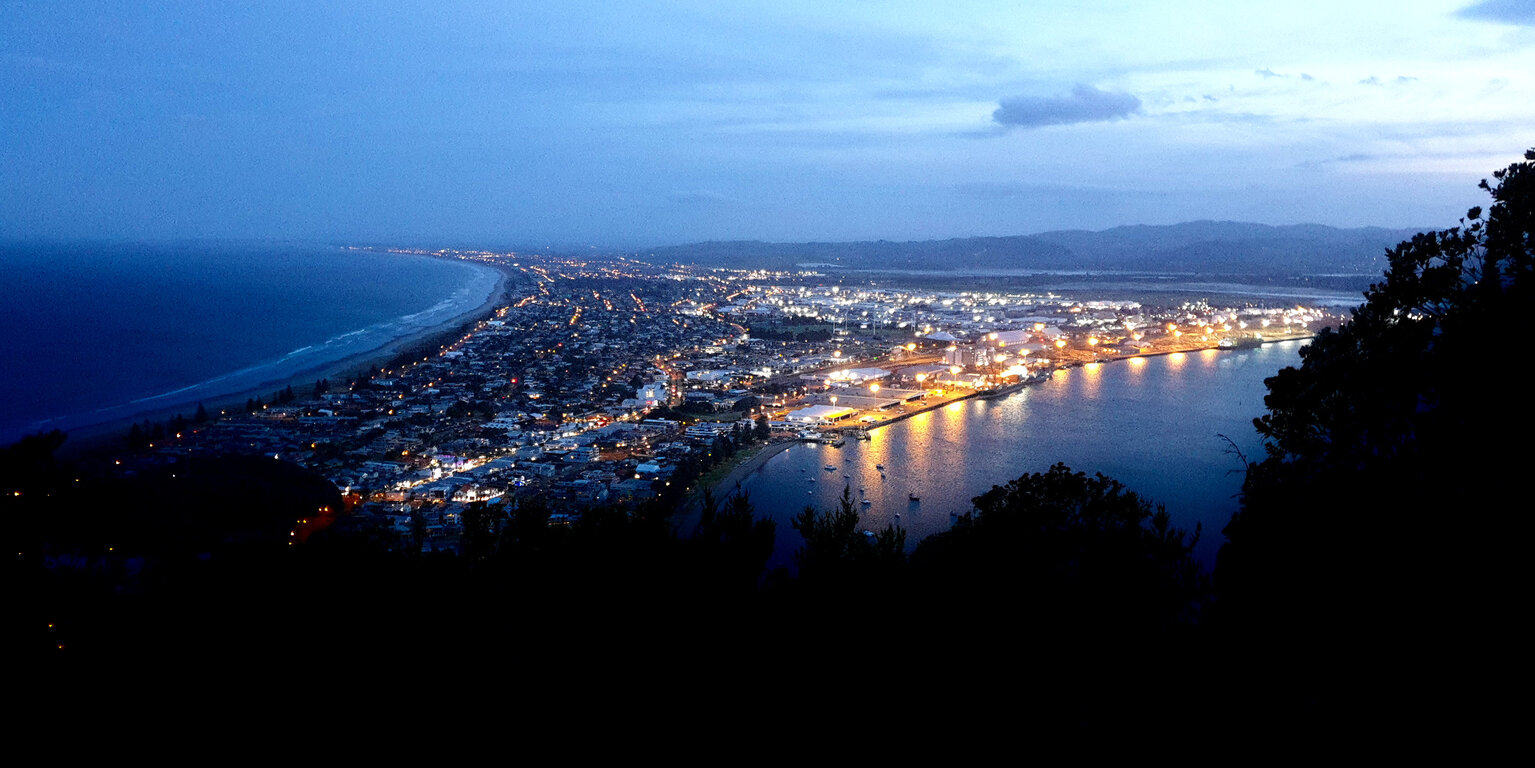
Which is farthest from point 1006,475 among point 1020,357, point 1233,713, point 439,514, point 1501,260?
point 1020,357

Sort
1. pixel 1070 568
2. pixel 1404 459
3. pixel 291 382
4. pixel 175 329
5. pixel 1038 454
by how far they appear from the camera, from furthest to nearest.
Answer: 1. pixel 175 329
2. pixel 291 382
3. pixel 1038 454
4. pixel 1070 568
5. pixel 1404 459

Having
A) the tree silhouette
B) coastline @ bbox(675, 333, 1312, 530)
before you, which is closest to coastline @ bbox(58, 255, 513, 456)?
coastline @ bbox(675, 333, 1312, 530)

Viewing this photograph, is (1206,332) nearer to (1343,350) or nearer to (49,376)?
(1343,350)

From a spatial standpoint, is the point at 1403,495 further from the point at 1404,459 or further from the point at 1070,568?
the point at 1070,568

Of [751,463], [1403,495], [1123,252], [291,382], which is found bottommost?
[751,463]

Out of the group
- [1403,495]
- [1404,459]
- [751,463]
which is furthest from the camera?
[751,463]

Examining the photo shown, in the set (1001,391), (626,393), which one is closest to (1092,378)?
(1001,391)
